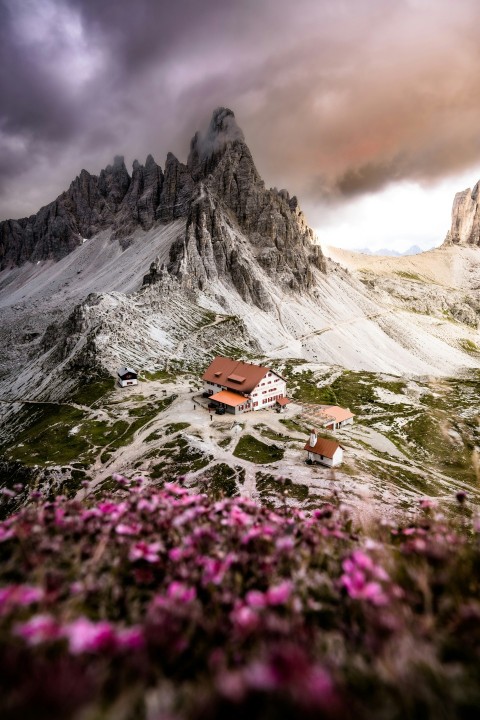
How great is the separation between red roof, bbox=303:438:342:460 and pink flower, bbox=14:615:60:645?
5188 centimetres

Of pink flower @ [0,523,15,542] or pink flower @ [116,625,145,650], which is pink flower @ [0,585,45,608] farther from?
pink flower @ [0,523,15,542]

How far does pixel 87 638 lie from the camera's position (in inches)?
169

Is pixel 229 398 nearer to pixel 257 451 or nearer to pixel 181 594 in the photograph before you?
pixel 257 451

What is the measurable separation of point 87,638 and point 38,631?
0.64m

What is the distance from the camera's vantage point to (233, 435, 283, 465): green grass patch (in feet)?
187

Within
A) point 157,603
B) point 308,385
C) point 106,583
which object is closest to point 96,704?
point 157,603

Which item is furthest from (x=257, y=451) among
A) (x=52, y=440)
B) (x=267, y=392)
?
(x=52, y=440)

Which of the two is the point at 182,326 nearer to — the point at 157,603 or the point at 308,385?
the point at 308,385

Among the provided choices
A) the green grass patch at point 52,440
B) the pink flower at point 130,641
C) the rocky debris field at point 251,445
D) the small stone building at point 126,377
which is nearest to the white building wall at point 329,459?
the rocky debris field at point 251,445

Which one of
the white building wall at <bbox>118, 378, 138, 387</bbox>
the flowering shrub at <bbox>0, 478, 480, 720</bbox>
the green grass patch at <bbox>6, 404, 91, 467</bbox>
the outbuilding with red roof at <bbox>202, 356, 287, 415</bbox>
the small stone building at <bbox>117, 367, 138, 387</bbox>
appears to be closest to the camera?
the flowering shrub at <bbox>0, 478, 480, 720</bbox>

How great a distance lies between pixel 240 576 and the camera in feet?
21.6

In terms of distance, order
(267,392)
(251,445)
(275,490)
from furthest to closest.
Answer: (267,392)
(251,445)
(275,490)

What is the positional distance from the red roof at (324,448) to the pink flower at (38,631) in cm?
→ 5188

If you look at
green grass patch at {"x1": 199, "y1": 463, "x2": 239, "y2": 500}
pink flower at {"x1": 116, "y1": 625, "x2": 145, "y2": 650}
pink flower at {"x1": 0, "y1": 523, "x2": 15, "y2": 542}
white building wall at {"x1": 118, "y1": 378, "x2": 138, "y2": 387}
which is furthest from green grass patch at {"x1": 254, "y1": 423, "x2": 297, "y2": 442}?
pink flower at {"x1": 116, "y1": 625, "x2": 145, "y2": 650}
